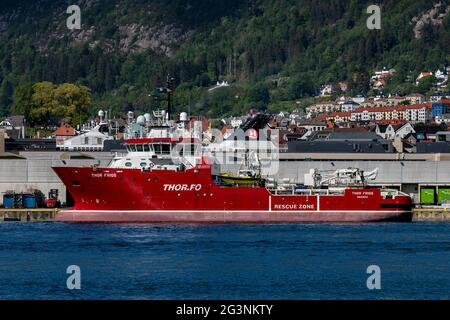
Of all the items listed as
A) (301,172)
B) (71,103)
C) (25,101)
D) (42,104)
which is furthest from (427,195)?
(25,101)

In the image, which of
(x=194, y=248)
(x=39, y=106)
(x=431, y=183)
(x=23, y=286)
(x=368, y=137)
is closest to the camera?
(x=23, y=286)

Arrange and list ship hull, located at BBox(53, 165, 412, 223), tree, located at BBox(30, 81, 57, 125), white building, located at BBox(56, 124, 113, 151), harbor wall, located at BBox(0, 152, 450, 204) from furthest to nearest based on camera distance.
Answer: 1. tree, located at BBox(30, 81, 57, 125)
2. white building, located at BBox(56, 124, 113, 151)
3. harbor wall, located at BBox(0, 152, 450, 204)
4. ship hull, located at BBox(53, 165, 412, 223)

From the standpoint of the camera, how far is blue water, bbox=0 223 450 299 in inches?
1848

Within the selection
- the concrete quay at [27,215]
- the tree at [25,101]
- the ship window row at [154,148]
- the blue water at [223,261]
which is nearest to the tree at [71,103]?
the tree at [25,101]

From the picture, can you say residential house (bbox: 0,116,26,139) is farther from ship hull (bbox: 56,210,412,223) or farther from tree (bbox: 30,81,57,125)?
ship hull (bbox: 56,210,412,223)

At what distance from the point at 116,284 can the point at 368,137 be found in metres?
82.5

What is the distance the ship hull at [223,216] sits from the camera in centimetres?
7769

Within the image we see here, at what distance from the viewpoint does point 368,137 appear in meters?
129

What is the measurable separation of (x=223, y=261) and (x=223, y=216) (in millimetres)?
22984

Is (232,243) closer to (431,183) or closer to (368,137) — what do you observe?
(431,183)

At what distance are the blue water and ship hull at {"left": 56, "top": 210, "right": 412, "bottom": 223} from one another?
3073 millimetres

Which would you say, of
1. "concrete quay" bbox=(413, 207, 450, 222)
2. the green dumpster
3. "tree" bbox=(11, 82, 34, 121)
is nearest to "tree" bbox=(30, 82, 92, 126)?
"tree" bbox=(11, 82, 34, 121)

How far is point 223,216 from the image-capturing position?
7806 centimetres
